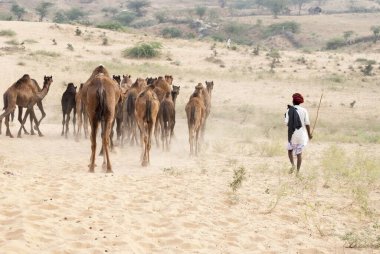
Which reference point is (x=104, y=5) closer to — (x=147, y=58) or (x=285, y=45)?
(x=285, y=45)

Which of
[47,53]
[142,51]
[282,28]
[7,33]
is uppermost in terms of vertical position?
[282,28]

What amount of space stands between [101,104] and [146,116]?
1713mm

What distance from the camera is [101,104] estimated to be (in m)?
9.70

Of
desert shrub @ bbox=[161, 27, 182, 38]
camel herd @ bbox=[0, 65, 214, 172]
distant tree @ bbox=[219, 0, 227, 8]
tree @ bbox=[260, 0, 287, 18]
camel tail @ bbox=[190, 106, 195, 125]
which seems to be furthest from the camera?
distant tree @ bbox=[219, 0, 227, 8]

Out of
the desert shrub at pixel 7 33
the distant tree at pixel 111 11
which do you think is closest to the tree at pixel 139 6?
the distant tree at pixel 111 11

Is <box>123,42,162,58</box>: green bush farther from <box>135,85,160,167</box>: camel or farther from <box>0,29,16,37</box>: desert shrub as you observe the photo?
<box>135,85,160,167</box>: camel

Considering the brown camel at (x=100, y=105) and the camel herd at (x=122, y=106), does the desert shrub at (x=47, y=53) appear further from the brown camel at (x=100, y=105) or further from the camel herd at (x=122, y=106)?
the brown camel at (x=100, y=105)

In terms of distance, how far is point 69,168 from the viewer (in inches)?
409

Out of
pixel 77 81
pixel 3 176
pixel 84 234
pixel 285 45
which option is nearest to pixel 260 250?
pixel 84 234

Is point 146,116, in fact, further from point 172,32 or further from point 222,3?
point 222,3

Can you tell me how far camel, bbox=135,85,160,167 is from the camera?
11.1 m

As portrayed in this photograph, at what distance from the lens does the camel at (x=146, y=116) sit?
36.5 feet

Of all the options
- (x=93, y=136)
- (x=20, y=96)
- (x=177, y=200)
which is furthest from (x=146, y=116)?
(x=20, y=96)

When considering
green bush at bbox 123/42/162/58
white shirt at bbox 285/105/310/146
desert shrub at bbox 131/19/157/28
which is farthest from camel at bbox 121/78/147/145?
desert shrub at bbox 131/19/157/28
